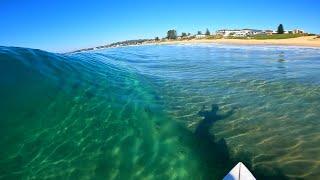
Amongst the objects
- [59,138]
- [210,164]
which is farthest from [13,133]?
[210,164]

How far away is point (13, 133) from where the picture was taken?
5.87m

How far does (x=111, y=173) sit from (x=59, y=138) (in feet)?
4.38

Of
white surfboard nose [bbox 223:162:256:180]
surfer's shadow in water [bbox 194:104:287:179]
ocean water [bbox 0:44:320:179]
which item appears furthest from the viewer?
ocean water [bbox 0:44:320:179]

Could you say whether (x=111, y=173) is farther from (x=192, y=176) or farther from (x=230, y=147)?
(x=230, y=147)

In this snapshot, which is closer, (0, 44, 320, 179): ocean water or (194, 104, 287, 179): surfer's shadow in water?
(194, 104, 287, 179): surfer's shadow in water

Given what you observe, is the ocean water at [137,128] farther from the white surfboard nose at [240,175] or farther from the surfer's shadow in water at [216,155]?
the white surfboard nose at [240,175]

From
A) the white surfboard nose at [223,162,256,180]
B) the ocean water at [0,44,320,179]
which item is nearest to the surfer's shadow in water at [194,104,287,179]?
the ocean water at [0,44,320,179]

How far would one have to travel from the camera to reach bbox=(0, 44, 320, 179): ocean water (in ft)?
17.9

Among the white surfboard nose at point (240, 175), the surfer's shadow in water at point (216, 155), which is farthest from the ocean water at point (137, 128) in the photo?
the white surfboard nose at point (240, 175)

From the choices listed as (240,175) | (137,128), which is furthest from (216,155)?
(137,128)

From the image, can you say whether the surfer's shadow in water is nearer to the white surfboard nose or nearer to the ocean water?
the ocean water

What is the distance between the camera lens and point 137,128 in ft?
22.0

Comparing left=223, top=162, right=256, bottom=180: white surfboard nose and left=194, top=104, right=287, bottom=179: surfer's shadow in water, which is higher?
left=223, top=162, right=256, bottom=180: white surfboard nose

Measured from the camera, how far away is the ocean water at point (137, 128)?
5465mm
